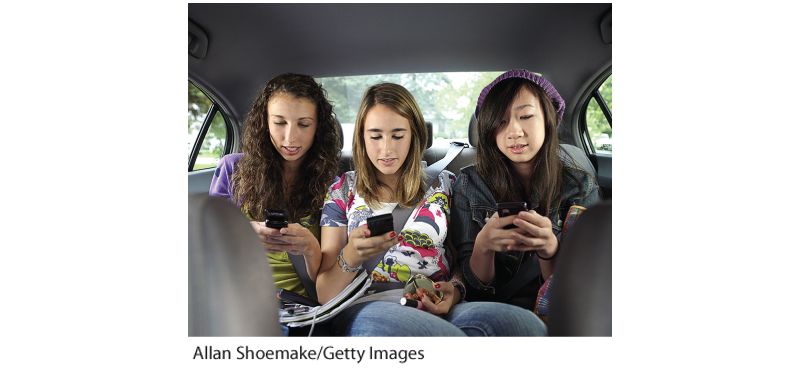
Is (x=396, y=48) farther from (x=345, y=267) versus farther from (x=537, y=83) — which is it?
(x=345, y=267)

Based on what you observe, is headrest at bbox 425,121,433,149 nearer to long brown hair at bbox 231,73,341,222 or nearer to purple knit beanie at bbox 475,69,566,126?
purple knit beanie at bbox 475,69,566,126

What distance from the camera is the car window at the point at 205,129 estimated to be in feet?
4.47

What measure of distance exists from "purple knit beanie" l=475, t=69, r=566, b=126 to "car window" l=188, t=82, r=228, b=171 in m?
0.89

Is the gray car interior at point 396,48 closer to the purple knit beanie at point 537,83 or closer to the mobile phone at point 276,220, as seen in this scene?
the purple knit beanie at point 537,83

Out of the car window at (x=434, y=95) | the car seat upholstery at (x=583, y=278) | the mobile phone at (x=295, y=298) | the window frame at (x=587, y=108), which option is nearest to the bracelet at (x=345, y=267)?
the mobile phone at (x=295, y=298)

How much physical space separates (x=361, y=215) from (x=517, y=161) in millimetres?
548

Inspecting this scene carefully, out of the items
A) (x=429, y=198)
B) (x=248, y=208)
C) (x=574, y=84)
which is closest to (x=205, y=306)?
(x=248, y=208)

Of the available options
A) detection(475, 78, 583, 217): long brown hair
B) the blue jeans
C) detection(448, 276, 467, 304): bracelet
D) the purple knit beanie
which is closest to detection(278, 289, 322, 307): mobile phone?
the blue jeans

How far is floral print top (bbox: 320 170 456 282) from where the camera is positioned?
1.32m

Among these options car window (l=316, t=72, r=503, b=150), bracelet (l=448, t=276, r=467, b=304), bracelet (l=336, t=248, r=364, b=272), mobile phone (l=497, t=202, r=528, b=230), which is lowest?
bracelet (l=448, t=276, r=467, b=304)

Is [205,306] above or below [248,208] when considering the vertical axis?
below

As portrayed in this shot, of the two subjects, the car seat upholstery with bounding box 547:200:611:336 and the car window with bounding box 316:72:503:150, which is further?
the car window with bounding box 316:72:503:150

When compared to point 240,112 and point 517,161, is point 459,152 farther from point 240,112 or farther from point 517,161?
point 240,112

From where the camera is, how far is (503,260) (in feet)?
4.39
